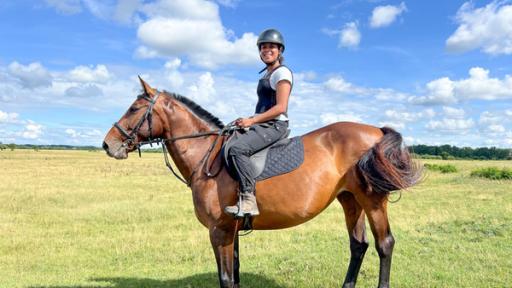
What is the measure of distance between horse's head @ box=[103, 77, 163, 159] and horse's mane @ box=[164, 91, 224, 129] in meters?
0.32

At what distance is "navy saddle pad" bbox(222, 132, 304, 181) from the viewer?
16.9 feet

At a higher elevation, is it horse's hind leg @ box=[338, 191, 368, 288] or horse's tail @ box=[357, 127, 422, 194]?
horse's tail @ box=[357, 127, 422, 194]

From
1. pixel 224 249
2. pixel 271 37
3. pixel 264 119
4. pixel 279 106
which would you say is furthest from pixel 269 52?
pixel 224 249

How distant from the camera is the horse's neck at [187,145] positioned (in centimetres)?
550

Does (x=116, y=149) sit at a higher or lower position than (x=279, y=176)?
higher

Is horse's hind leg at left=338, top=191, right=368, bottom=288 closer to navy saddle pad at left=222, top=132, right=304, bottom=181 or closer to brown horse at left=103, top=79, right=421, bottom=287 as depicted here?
brown horse at left=103, top=79, right=421, bottom=287

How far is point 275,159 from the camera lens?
5.25 meters

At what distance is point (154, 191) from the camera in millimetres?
23734

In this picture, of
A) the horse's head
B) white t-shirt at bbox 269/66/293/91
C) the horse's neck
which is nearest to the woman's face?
white t-shirt at bbox 269/66/293/91

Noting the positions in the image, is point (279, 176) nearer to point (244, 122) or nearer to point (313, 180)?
point (313, 180)

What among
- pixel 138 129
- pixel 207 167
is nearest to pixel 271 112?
pixel 207 167

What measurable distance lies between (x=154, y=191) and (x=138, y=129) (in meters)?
19.1

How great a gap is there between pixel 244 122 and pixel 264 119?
0.87ft

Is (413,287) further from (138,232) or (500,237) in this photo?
(138,232)
